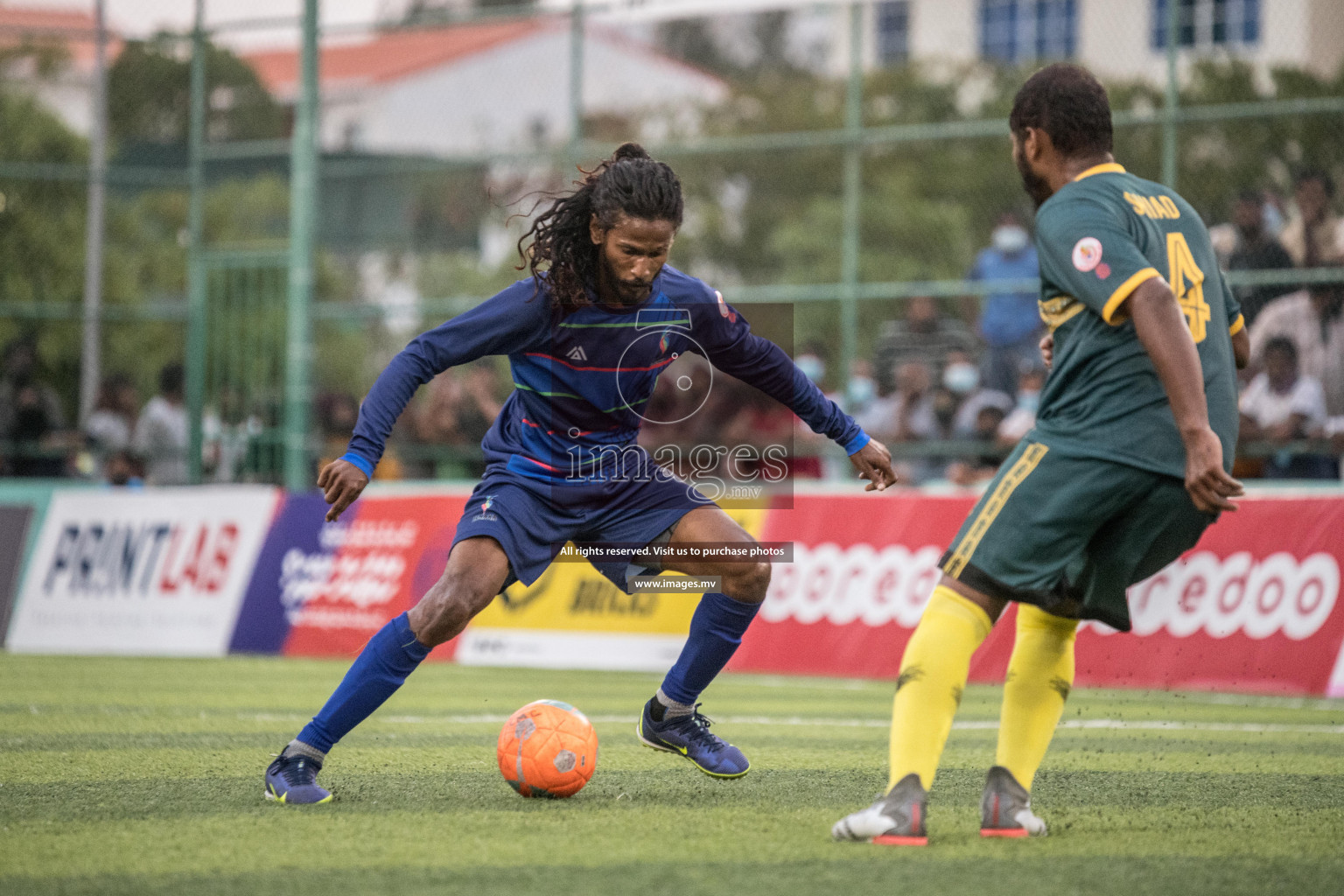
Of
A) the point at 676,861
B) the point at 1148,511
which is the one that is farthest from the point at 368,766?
the point at 1148,511

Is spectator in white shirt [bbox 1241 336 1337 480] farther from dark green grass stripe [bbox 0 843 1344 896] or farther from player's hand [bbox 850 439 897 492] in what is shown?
dark green grass stripe [bbox 0 843 1344 896]

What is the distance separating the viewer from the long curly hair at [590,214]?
5.33m

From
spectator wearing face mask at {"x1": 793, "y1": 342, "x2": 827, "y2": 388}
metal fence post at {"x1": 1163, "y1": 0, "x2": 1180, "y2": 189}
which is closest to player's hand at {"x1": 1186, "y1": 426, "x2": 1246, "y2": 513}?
metal fence post at {"x1": 1163, "y1": 0, "x2": 1180, "y2": 189}

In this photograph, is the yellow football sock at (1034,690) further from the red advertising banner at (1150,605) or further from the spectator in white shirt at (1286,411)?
the spectator in white shirt at (1286,411)

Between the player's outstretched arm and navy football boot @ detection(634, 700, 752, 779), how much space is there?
7.25ft

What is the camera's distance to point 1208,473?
4.14 metres

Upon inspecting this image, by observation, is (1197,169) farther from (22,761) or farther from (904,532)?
(22,761)

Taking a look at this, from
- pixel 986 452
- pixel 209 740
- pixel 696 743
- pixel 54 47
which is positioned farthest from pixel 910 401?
pixel 54 47

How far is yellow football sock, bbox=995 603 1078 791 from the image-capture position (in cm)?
470

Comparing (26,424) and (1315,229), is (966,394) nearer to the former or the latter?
(1315,229)

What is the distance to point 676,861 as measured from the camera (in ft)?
13.7

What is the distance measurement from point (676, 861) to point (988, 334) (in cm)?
891

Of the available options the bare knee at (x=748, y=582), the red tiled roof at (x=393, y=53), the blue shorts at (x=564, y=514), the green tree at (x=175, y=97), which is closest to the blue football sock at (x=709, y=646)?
Result: the bare knee at (x=748, y=582)

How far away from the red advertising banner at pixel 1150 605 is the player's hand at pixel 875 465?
4.07 meters
